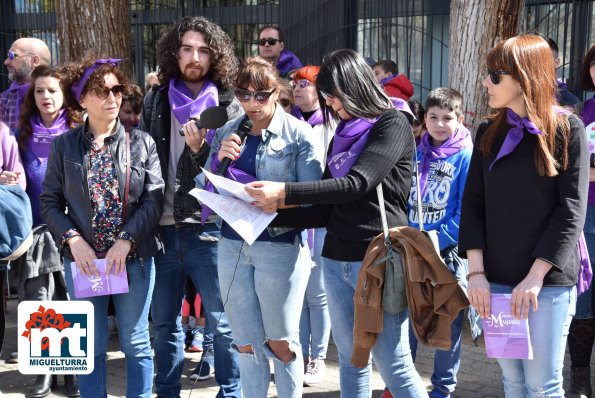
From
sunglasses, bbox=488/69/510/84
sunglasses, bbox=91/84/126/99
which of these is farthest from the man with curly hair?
sunglasses, bbox=488/69/510/84

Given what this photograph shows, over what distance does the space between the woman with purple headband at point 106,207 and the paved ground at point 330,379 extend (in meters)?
0.95

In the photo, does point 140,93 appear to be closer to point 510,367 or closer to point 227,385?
point 227,385

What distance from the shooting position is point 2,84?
9.98 m

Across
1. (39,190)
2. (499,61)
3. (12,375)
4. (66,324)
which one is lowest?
(12,375)

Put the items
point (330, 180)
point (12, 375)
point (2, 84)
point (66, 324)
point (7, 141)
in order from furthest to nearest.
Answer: point (2, 84) → point (12, 375) → point (7, 141) → point (66, 324) → point (330, 180)

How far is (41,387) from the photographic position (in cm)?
502

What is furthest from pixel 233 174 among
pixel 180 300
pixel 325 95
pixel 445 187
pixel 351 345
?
pixel 445 187

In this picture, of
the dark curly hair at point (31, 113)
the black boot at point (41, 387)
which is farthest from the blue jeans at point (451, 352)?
the dark curly hair at point (31, 113)

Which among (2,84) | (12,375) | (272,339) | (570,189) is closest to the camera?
(570,189)

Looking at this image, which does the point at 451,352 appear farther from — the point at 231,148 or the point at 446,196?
the point at 231,148

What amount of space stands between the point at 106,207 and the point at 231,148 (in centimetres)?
87

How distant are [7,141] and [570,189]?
138 inches

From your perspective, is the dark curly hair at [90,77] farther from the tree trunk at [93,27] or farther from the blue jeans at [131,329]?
the tree trunk at [93,27]

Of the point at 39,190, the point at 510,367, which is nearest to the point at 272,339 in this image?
the point at 510,367
